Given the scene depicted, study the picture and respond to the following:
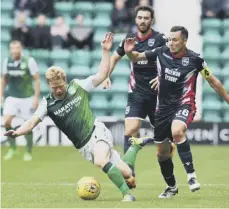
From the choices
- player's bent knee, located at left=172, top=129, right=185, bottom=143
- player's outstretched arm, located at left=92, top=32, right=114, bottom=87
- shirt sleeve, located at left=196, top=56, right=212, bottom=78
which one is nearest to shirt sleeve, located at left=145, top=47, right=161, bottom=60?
shirt sleeve, located at left=196, top=56, right=212, bottom=78

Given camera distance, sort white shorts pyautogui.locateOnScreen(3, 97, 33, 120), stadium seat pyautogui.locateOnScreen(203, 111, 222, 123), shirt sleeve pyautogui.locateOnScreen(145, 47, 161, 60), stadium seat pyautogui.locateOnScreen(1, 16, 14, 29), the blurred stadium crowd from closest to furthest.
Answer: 1. shirt sleeve pyautogui.locateOnScreen(145, 47, 161, 60)
2. white shorts pyautogui.locateOnScreen(3, 97, 33, 120)
3. stadium seat pyautogui.locateOnScreen(203, 111, 222, 123)
4. the blurred stadium crowd
5. stadium seat pyautogui.locateOnScreen(1, 16, 14, 29)

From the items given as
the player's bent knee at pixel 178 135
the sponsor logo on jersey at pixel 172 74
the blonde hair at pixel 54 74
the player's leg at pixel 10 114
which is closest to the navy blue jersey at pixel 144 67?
the sponsor logo on jersey at pixel 172 74

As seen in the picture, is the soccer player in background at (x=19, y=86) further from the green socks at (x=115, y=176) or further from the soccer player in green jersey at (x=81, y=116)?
the green socks at (x=115, y=176)

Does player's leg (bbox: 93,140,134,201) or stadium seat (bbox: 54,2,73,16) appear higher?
stadium seat (bbox: 54,2,73,16)

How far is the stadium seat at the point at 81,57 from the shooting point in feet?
75.7

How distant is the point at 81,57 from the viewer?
23.2 metres

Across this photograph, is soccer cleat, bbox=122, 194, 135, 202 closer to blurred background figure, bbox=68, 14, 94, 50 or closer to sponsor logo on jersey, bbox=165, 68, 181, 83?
sponsor logo on jersey, bbox=165, 68, 181, 83

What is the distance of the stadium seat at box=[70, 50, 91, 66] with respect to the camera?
2308 centimetres

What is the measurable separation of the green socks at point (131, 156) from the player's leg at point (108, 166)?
4.69ft

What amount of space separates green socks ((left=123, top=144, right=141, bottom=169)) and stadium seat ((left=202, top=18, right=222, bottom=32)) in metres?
11.6

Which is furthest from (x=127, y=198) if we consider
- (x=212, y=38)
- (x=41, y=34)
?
(x=212, y=38)

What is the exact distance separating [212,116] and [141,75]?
10.1 meters

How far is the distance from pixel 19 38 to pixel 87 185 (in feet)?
41.7

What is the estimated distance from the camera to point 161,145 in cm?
1083
